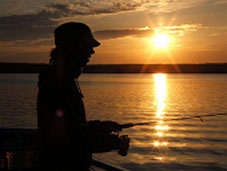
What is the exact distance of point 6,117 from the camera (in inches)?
707

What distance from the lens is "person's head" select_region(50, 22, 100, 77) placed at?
270cm

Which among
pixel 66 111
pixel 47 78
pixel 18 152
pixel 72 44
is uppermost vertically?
pixel 72 44

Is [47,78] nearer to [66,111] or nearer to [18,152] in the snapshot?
[66,111]

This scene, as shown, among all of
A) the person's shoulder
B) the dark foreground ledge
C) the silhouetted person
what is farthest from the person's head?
the dark foreground ledge

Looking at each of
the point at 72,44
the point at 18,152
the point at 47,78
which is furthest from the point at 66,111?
the point at 18,152

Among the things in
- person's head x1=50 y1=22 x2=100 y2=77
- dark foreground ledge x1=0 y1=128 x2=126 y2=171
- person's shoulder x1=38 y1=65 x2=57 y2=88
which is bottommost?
dark foreground ledge x1=0 y1=128 x2=126 y2=171

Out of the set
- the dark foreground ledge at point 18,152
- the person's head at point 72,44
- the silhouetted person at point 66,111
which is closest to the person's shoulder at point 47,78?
the silhouetted person at point 66,111

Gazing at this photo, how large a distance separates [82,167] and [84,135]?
0.29 m

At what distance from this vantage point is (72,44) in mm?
2711

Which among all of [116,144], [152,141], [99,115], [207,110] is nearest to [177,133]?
[152,141]

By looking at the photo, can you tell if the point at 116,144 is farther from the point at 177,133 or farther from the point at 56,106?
the point at 177,133

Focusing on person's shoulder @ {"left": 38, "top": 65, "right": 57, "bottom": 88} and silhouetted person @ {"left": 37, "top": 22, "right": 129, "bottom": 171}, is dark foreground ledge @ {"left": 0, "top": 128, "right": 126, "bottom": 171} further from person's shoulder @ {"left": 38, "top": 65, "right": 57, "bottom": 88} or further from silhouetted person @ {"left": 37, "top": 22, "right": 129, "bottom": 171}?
person's shoulder @ {"left": 38, "top": 65, "right": 57, "bottom": 88}

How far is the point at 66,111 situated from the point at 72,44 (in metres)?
0.63

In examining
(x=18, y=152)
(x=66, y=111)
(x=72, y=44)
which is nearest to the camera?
(x=66, y=111)
